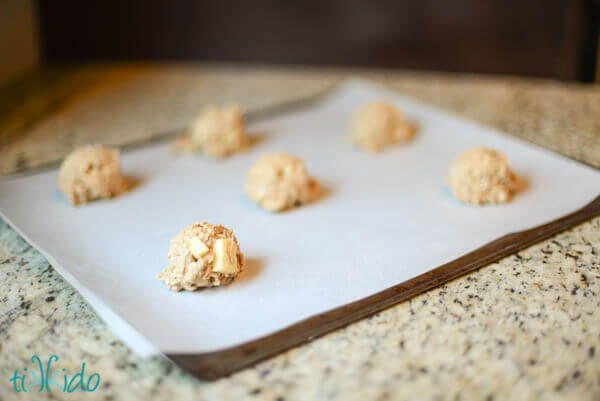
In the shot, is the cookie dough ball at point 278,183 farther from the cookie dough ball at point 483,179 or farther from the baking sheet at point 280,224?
the cookie dough ball at point 483,179

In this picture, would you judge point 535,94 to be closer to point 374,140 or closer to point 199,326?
point 374,140

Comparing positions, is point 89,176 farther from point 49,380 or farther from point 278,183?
point 49,380

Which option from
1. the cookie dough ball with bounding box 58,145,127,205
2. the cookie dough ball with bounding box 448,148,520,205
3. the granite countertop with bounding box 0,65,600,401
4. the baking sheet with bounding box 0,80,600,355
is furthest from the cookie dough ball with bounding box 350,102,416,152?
the cookie dough ball with bounding box 58,145,127,205

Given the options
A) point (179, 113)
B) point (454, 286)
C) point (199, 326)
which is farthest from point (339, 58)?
point (199, 326)

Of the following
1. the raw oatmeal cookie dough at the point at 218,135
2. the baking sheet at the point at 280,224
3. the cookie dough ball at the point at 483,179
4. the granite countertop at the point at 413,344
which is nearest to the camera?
the granite countertop at the point at 413,344

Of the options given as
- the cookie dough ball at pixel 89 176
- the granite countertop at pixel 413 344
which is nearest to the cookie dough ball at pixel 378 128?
the granite countertop at pixel 413 344
